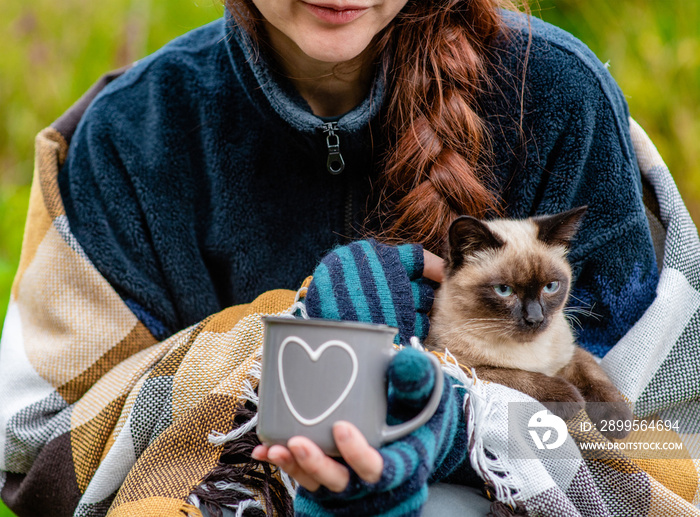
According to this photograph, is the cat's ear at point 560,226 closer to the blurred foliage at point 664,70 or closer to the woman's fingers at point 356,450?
the woman's fingers at point 356,450

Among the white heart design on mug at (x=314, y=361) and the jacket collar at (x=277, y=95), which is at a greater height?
the jacket collar at (x=277, y=95)

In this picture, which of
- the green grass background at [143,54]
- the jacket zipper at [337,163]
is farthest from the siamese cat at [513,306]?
the green grass background at [143,54]

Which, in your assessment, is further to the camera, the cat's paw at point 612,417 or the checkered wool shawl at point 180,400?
the cat's paw at point 612,417

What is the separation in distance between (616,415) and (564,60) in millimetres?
783

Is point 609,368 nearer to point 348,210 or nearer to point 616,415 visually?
point 616,415

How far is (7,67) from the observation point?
3389mm

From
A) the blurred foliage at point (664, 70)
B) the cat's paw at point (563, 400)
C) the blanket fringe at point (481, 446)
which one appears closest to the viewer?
the blanket fringe at point (481, 446)

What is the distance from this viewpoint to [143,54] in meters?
3.36

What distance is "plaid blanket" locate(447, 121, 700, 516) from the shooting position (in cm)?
107

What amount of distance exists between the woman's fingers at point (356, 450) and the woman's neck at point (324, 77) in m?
0.89

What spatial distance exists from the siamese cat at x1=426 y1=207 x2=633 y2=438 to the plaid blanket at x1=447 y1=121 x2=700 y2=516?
0.10 metres

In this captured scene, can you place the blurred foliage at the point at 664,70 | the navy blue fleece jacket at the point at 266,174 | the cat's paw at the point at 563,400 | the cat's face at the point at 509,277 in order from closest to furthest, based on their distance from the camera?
the cat's paw at the point at 563,400
the cat's face at the point at 509,277
the navy blue fleece jacket at the point at 266,174
the blurred foliage at the point at 664,70

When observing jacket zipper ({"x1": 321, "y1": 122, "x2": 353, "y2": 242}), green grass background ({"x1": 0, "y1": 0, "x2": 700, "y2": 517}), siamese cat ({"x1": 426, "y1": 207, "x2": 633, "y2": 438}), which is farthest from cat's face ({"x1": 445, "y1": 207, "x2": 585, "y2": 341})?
green grass background ({"x1": 0, "y1": 0, "x2": 700, "y2": 517})

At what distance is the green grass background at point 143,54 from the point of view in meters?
2.85
